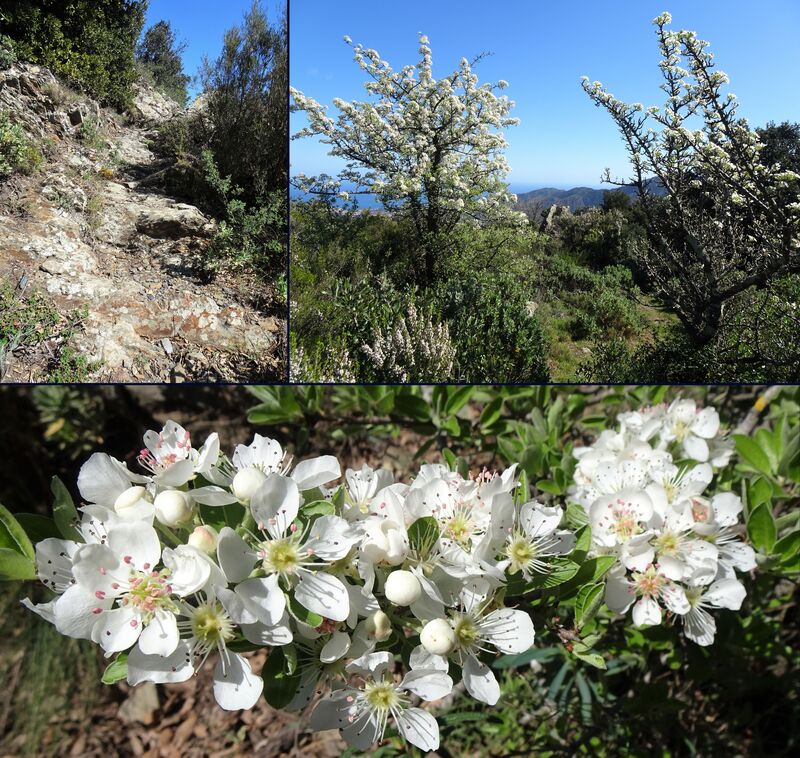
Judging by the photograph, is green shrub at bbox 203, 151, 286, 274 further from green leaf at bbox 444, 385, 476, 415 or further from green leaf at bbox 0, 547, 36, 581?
green leaf at bbox 0, 547, 36, 581

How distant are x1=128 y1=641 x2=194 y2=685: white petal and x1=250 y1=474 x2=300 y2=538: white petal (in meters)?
0.17

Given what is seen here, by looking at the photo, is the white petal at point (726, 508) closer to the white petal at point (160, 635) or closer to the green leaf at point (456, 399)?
the green leaf at point (456, 399)

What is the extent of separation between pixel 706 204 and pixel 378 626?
3.44 metres

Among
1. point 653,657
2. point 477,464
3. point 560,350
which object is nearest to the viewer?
point 653,657

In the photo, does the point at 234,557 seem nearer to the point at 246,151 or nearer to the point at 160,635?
the point at 160,635

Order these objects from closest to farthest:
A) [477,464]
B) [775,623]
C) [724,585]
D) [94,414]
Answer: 1. [724,585]
2. [775,623]
3. [477,464]
4. [94,414]

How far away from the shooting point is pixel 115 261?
311 cm

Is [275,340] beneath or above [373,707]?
above

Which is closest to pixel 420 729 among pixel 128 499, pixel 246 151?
pixel 128 499

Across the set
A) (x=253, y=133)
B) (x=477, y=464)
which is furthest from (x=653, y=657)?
(x=253, y=133)

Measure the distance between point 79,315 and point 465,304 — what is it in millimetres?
1827

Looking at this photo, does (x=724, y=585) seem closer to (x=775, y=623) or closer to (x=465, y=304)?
(x=775, y=623)

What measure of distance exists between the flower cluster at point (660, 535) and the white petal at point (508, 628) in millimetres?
191

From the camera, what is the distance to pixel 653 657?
1.80m
